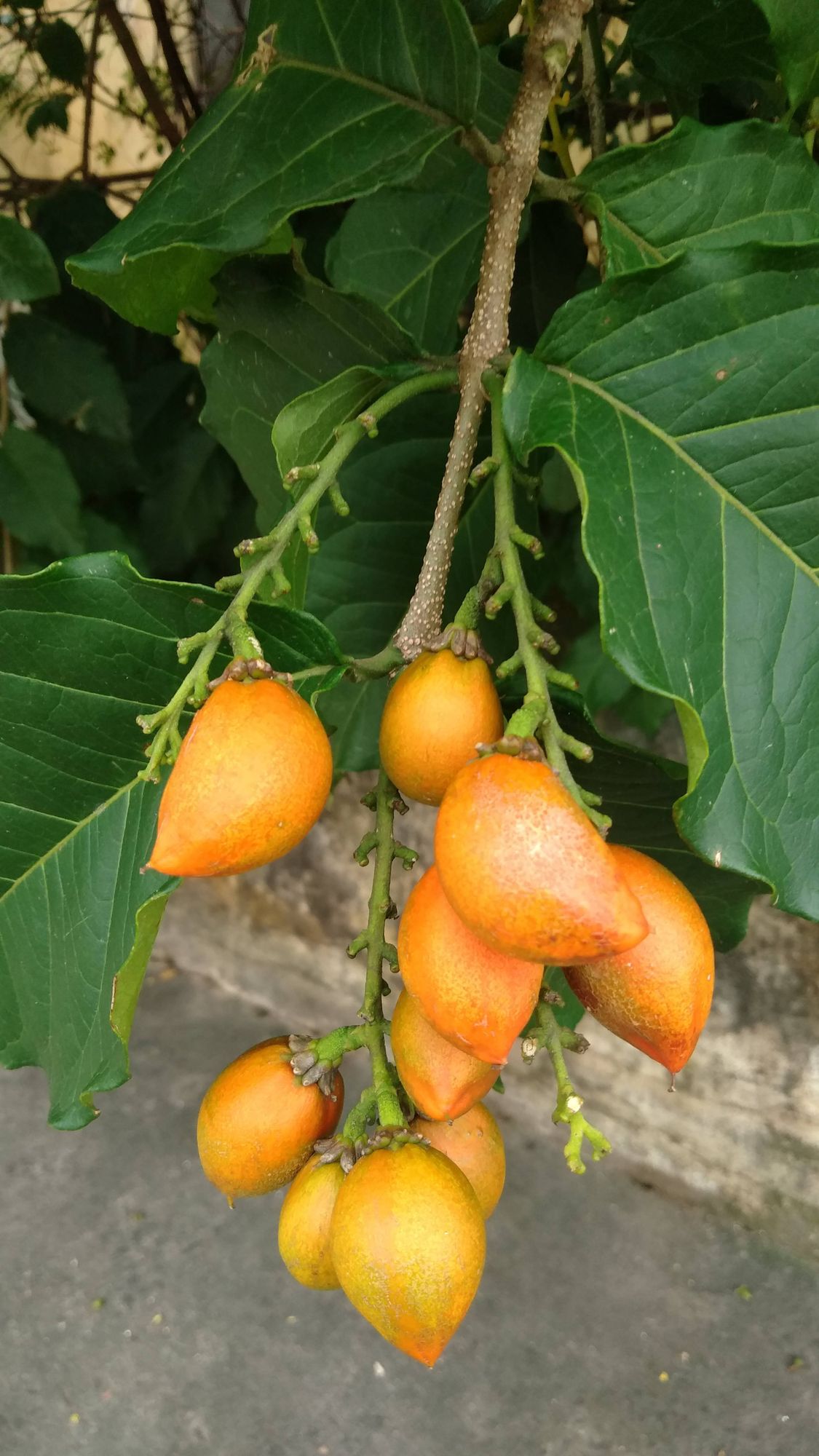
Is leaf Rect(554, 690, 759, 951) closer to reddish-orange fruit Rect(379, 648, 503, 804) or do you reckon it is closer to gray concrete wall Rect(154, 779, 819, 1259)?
reddish-orange fruit Rect(379, 648, 503, 804)

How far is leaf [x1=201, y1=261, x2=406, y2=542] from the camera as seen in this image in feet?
2.53

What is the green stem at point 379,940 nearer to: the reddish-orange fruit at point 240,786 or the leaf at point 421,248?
the reddish-orange fruit at point 240,786

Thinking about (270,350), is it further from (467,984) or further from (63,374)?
(63,374)

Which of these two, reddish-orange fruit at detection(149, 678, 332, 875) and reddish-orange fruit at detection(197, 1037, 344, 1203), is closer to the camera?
reddish-orange fruit at detection(149, 678, 332, 875)

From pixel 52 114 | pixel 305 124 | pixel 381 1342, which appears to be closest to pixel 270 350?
pixel 305 124

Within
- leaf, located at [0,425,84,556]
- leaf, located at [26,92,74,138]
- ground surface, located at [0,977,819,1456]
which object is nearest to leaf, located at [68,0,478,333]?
leaf, located at [0,425,84,556]

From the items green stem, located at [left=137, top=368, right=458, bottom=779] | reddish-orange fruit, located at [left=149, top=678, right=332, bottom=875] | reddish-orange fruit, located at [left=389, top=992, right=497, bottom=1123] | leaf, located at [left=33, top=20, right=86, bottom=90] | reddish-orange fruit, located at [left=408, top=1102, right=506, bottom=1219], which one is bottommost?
reddish-orange fruit, located at [left=408, top=1102, right=506, bottom=1219]

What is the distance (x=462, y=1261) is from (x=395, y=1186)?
5 cm

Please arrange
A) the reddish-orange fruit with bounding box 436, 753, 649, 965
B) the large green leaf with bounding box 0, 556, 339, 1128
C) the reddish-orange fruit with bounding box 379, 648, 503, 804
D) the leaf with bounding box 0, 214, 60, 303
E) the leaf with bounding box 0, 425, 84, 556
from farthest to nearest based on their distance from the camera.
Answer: the leaf with bounding box 0, 425, 84, 556 < the leaf with bounding box 0, 214, 60, 303 < the large green leaf with bounding box 0, 556, 339, 1128 < the reddish-orange fruit with bounding box 379, 648, 503, 804 < the reddish-orange fruit with bounding box 436, 753, 649, 965

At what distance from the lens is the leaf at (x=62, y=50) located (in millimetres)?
1368

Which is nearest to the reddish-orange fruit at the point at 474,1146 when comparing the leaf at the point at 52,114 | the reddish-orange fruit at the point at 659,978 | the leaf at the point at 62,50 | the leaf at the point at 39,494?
the reddish-orange fruit at the point at 659,978

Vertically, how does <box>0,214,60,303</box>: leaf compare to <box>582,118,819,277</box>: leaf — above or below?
above

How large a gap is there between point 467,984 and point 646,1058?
1.41 m

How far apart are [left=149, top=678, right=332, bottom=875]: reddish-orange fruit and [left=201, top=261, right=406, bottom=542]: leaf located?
0.33 meters
